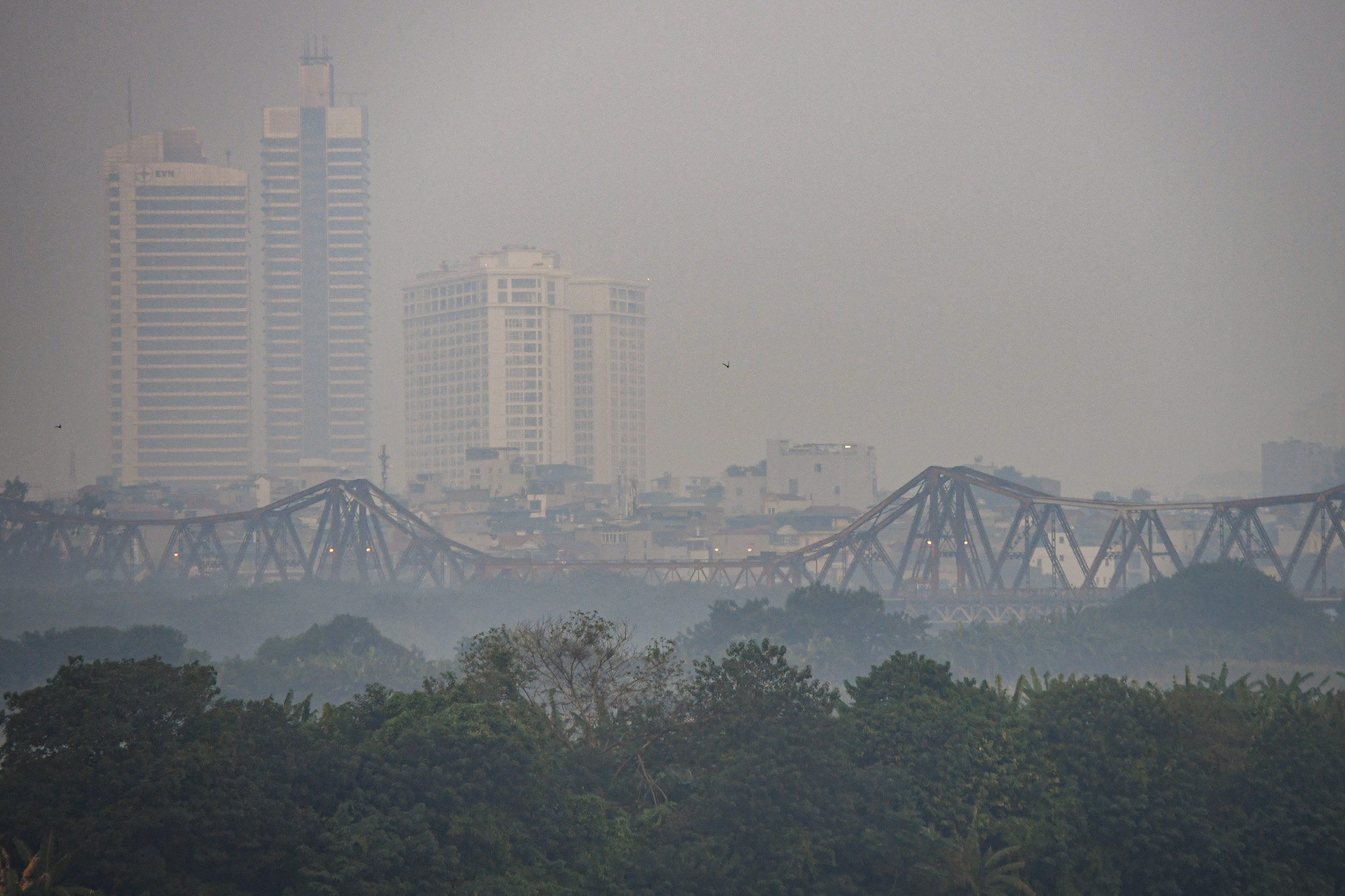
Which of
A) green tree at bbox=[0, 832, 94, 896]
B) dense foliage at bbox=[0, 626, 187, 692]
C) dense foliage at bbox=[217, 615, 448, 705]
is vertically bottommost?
dense foliage at bbox=[217, 615, 448, 705]

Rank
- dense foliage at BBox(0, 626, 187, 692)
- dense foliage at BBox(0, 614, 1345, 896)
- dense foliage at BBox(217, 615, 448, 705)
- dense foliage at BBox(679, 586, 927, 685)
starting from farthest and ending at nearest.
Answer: dense foliage at BBox(679, 586, 927, 685), dense foliage at BBox(0, 626, 187, 692), dense foliage at BBox(217, 615, 448, 705), dense foliage at BBox(0, 614, 1345, 896)

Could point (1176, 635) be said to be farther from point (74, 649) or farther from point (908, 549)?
point (74, 649)

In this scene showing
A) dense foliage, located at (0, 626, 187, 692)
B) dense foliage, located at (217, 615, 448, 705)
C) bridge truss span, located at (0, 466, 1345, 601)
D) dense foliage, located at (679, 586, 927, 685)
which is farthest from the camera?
bridge truss span, located at (0, 466, 1345, 601)

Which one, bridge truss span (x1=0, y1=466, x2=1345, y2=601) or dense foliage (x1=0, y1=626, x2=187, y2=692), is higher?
bridge truss span (x1=0, y1=466, x2=1345, y2=601)

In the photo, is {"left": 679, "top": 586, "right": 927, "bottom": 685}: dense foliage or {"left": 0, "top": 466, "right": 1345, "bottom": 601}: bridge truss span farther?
{"left": 0, "top": 466, "right": 1345, "bottom": 601}: bridge truss span

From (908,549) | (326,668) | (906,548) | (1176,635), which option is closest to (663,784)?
(326,668)

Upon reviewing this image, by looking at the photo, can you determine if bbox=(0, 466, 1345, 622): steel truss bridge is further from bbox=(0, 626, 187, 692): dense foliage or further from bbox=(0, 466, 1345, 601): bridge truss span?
bbox=(0, 626, 187, 692): dense foliage

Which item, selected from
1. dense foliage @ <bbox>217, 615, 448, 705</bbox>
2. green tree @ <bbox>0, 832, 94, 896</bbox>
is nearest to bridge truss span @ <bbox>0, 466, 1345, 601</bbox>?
dense foliage @ <bbox>217, 615, 448, 705</bbox>

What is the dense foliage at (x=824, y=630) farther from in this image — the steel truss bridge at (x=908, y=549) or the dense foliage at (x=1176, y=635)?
the steel truss bridge at (x=908, y=549)
